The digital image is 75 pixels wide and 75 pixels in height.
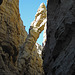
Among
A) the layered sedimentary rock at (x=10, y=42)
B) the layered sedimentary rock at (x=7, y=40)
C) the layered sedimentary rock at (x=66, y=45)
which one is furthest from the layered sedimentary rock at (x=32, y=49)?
the layered sedimentary rock at (x=66, y=45)

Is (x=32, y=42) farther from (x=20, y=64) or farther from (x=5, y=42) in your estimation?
(x=5, y=42)

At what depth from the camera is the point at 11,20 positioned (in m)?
16.1

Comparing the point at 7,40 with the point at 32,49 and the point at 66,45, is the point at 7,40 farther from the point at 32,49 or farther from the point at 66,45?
the point at 32,49

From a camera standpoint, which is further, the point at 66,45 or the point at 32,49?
the point at 32,49

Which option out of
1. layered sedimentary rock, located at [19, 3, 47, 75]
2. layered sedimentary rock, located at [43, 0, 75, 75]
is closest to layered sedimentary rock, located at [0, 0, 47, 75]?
layered sedimentary rock, located at [19, 3, 47, 75]

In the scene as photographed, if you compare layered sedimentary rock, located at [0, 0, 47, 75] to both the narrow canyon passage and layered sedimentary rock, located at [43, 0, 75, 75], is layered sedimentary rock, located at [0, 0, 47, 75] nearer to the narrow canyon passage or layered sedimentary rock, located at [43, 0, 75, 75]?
the narrow canyon passage

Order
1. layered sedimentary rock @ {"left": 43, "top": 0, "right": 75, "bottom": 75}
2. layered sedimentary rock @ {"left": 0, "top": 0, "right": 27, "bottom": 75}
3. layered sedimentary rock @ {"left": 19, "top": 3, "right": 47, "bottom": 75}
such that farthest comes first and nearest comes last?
layered sedimentary rock @ {"left": 19, "top": 3, "right": 47, "bottom": 75} < layered sedimentary rock @ {"left": 0, "top": 0, "right": 27, "bottom": 75} < layered sedimentary rock @ {"left": 43, "top": 0, "right": 75, "bottom": 75}

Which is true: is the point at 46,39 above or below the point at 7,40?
below

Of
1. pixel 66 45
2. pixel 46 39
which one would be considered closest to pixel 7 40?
pixel 46 39

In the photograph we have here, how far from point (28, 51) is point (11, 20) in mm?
8225

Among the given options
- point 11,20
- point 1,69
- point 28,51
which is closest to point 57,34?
point 1,69

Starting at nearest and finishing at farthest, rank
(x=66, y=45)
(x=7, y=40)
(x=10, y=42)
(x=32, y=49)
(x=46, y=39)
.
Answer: (x=66, y=45) < (x=46, y=39) < (x=7, y=40) < (x=10, y=42) < (x=32, y=49)

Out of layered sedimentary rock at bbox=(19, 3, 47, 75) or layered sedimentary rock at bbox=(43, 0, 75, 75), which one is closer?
layered sedimentary rock at bbox=(43, 0, 75, 75)

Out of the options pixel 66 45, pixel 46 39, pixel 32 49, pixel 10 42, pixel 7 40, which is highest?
pixel 32 49
